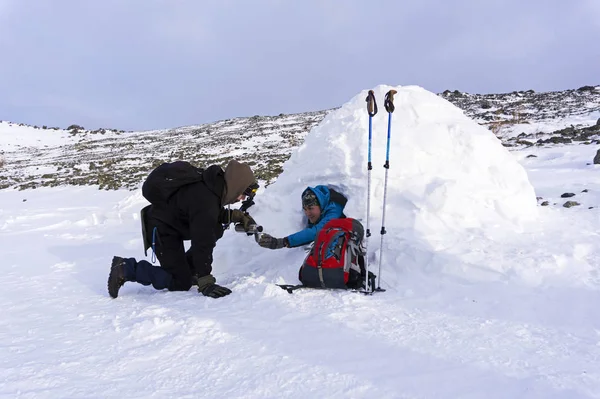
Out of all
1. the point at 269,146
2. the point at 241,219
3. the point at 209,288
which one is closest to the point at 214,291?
the point at 209,288

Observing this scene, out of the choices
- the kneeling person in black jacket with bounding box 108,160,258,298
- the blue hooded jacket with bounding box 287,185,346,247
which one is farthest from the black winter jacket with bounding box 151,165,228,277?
the blue hooded jacket with bounding box 287,185,346,247

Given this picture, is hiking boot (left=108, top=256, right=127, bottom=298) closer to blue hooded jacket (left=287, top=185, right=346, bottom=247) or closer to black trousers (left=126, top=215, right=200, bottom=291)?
black trousers (left=126, top=215, right=200, bottom=291)

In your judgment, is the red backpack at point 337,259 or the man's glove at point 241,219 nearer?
the red backpack at point 337,259

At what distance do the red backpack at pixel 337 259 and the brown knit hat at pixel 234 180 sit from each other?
0.90m

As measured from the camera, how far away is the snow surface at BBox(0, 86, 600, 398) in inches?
93.4

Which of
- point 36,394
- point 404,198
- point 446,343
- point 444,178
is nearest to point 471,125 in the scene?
point 444,178

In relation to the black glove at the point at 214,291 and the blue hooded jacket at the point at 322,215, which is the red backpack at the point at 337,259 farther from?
the black glove at the point at 214,291

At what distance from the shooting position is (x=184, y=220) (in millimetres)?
4094

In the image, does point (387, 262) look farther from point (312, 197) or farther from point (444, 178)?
point (444, 178)

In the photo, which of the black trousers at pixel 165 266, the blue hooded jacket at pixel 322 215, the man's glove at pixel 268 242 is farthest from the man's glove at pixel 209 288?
the blue hooded jacket at pixel 322 215

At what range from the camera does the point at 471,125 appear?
5.73 metres

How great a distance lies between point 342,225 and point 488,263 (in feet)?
4.62

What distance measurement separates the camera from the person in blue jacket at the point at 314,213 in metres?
4.35

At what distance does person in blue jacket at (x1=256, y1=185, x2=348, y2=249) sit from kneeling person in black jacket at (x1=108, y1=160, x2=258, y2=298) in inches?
21.5
